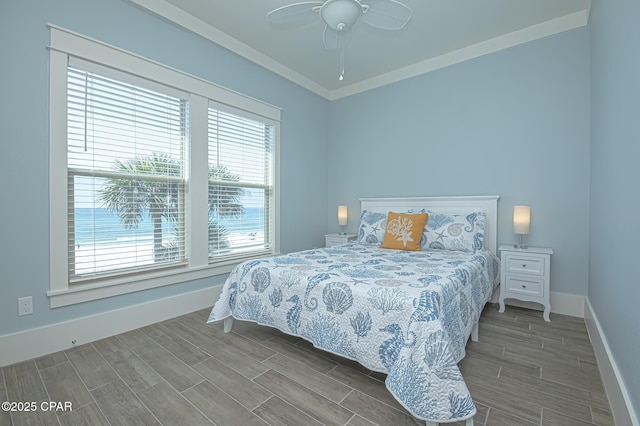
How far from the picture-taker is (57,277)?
2.10 m

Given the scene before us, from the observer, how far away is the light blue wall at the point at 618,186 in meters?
1.22

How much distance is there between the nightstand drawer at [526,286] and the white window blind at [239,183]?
2723 mm

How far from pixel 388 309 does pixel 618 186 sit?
1416mm

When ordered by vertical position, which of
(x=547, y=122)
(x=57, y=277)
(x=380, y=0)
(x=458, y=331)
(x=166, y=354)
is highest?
(x=380, y=0)

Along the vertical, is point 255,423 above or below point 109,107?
below

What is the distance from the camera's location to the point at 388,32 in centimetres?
302

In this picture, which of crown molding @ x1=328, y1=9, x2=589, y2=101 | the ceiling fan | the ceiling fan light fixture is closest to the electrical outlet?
the ceiling fan

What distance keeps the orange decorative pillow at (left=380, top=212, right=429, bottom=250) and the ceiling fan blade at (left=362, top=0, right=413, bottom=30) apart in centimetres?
186

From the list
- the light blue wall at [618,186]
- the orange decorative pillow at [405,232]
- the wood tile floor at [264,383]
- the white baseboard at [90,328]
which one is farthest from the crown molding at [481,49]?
the white baseboard at [90,328]

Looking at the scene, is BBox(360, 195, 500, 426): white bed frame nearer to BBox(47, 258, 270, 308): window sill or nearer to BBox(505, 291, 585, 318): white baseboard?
BBox(505, 291, 585, 318): white baseboard

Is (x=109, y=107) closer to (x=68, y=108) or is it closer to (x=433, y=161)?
(x=68, y=108)

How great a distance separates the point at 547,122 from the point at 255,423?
143 inches

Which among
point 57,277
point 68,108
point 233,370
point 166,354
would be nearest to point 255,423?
point 233,370

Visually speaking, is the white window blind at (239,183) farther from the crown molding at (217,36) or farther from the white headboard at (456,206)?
the white headboard at (456,206)
